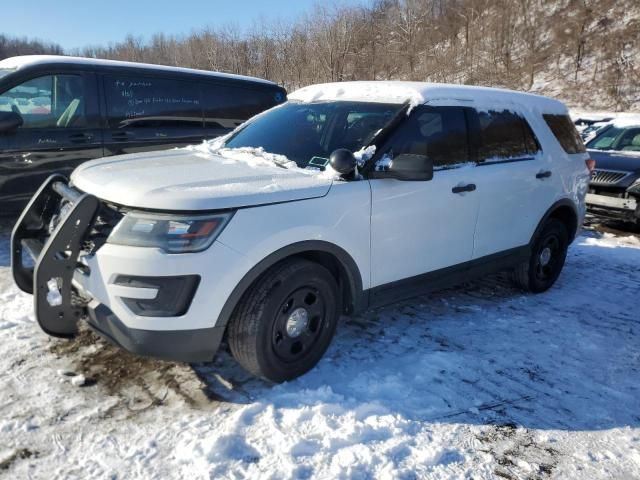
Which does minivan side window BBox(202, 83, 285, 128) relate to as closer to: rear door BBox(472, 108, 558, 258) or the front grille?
rear door BBox(472, 108, 558, 258)

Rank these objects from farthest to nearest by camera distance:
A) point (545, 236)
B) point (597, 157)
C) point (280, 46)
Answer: point (280, 46) < point (597, 157) < point (545, 236)

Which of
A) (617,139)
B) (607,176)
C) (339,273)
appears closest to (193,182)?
(339,273)

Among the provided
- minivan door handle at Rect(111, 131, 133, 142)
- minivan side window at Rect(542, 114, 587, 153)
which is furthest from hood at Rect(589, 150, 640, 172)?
minivan door handle at Rect(111, 131, 133, 142)

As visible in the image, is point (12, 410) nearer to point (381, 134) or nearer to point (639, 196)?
point (381, 134)

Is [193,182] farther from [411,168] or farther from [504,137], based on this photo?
[504,137]

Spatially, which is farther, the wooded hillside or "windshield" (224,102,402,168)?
the wooded hillside

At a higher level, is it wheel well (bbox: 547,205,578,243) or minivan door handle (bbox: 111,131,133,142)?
minivan door handle (bbox: 111,131,133,142)

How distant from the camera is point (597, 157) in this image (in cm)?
865

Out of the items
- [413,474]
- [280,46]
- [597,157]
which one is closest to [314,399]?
[413,474]

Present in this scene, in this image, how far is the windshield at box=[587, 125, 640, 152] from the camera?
9039 mm

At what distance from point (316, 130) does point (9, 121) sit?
3.41 meters

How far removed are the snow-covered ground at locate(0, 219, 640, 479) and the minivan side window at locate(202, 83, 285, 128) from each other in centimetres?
369

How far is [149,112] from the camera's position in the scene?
21.1 ft

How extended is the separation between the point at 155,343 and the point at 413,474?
142 centimetres
